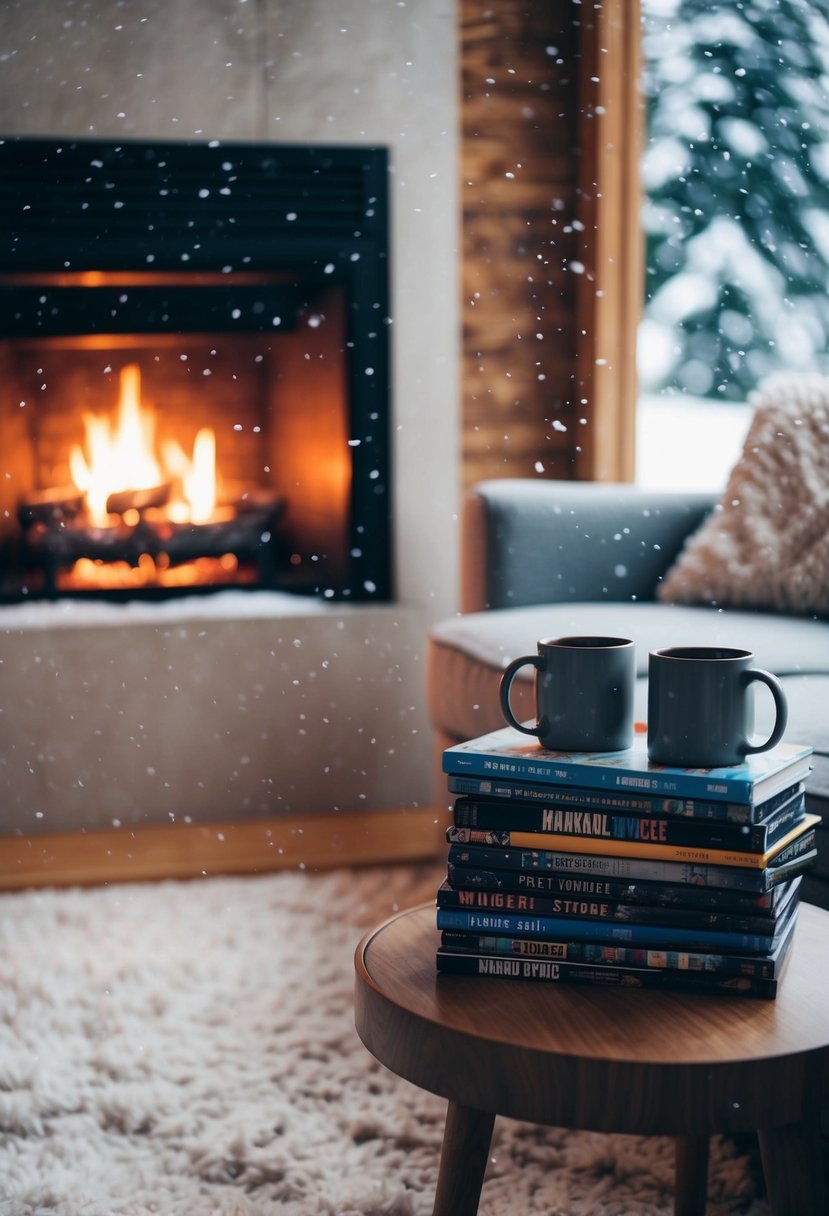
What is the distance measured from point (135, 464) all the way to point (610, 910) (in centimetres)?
177

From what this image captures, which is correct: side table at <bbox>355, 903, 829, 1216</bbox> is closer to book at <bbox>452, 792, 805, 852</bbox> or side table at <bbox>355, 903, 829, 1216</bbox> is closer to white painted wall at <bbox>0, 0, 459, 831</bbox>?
book at <bbox>452, 792, 805, 852</bbox>

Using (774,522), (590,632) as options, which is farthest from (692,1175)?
(774,522)

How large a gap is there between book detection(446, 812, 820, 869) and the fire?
163cm

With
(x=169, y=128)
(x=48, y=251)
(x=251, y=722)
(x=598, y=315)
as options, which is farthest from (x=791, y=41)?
(x=251, y=722)

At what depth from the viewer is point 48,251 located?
209 centimetres

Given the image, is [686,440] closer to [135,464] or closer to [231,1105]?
[135,464]

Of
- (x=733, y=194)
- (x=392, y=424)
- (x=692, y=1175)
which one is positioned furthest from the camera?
(x=733, y=194)

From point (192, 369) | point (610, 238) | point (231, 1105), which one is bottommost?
point (231, 1105)

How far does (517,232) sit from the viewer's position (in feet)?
8.39

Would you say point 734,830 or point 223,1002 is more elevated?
point 734,830

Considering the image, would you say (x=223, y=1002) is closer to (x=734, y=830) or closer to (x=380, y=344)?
(x=734, y=830)

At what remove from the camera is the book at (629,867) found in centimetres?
70

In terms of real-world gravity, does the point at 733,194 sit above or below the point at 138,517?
above

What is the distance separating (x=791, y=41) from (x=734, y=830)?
2233 millimetres
